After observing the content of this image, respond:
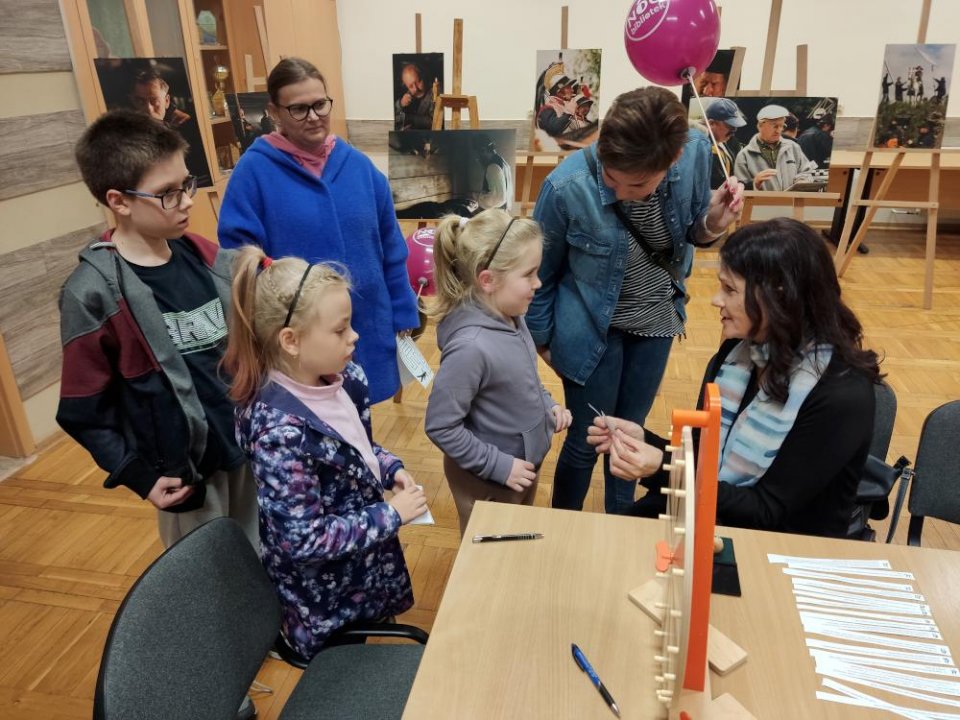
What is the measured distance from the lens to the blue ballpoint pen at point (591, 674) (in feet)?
2.91

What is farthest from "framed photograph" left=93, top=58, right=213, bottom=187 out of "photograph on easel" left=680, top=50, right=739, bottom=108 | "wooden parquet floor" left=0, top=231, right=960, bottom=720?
"photograph on easel" left=680, top=50, right=739, bottom=108

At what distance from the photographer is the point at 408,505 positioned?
1.33m

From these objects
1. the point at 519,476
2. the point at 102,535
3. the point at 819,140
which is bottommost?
the point at 102,535

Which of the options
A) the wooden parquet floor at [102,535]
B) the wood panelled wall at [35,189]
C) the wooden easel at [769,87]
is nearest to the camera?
the wooden parquet floor at [102,535]

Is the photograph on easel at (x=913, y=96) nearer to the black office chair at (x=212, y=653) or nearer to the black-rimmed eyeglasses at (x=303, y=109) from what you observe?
the black-rimmed eyeglasses at (x=303, y=109)

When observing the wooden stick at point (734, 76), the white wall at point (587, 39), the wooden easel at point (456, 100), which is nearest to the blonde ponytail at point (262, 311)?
the wooden easel at point (456, 100)

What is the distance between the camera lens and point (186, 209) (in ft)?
4.48

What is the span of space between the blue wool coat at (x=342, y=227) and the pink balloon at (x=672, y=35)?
2.97ft

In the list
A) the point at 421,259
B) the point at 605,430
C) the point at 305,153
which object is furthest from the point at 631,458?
the point at 421,259

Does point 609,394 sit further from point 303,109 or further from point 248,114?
point 248,114

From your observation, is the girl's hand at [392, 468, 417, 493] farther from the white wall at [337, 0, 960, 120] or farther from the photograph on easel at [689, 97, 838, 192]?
the white wall at [337, 0, 960, 120]

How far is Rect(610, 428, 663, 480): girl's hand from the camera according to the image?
1.35m

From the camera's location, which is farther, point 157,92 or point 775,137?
point 775,137

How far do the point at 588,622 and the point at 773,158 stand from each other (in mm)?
4188
